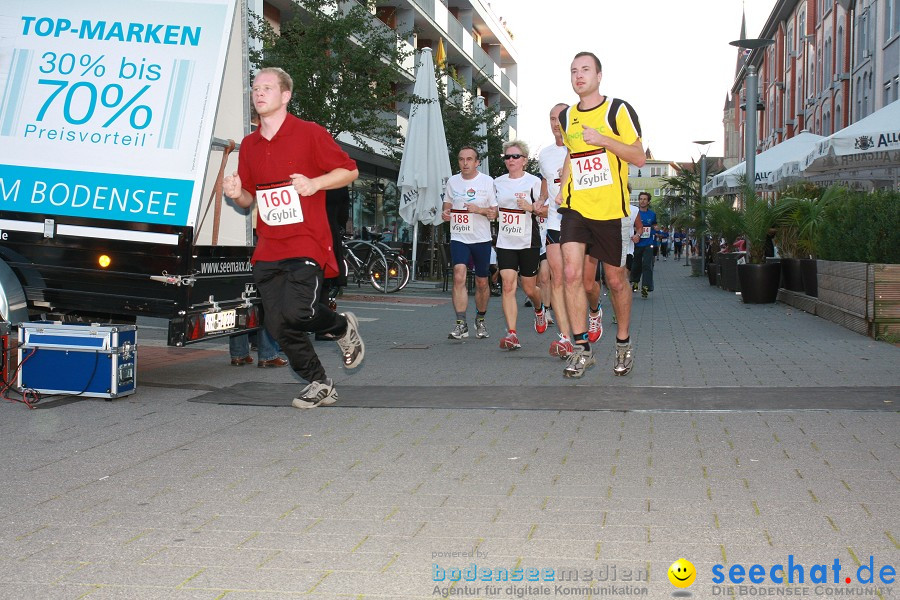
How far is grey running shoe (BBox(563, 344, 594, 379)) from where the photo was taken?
7.89 m

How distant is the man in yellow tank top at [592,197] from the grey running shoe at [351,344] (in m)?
1.61

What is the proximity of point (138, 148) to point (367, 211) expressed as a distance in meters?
29.8

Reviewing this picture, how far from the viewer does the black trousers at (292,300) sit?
6.39m

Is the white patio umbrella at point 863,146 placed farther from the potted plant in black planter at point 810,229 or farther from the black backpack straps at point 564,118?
the black backpack straps at point 564,118

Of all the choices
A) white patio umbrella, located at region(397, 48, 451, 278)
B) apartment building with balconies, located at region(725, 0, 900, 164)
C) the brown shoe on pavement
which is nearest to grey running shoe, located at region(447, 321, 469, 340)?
the brown shoe on pavement

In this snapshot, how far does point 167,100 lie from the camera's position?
7.39 meters

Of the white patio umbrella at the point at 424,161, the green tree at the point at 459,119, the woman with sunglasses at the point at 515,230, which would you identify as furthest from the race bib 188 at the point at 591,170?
the green tree at the point at 459,119

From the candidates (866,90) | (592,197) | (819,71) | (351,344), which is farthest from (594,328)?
(819,71)

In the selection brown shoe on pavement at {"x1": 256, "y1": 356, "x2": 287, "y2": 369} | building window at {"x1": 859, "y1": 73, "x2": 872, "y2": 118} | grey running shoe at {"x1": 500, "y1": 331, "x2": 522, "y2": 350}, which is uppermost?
building window at {"x1": 859, "y1": 73, "x2": 872, "y2": 118}

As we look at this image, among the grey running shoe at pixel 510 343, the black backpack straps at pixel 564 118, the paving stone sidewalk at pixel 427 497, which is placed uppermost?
the black backpack straps at pixel 564 118

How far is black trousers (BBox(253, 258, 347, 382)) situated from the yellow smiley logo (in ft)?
11.4

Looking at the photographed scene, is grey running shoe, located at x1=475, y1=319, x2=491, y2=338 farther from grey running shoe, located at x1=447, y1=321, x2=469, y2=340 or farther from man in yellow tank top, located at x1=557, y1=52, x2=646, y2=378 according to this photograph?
man in yellow tank top, located at x1=557, y1=52, x2=646, y2=378

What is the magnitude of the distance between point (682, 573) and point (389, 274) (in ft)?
54.9

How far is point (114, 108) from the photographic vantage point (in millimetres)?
7402
